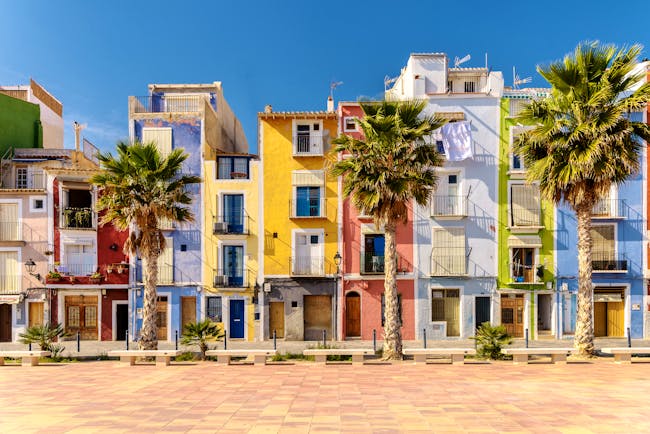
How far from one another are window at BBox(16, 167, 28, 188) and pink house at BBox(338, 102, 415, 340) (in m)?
19.1

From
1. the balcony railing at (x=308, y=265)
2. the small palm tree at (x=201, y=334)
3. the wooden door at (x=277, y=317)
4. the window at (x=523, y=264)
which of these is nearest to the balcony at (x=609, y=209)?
the window at (x=523, y=264)

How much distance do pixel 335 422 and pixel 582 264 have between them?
13017 mm

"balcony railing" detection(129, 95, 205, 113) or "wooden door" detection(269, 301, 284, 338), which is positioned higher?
"balcony railing" detection(129, 95, 205, 113)

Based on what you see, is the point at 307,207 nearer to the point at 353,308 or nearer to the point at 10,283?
the point at 353,308

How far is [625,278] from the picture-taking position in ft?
84.2

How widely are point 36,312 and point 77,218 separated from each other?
232 inches

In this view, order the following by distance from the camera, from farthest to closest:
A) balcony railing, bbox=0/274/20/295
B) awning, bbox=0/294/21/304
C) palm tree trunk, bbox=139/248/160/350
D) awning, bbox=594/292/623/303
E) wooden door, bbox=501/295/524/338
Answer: wooden door, bbox=501/295/524/338 → balcony railing, bbox=0/274/20/295 → awning, bbox=594/292/623/303 → awning, bbox=0/294/21/304 → palm tree trunk, bbox=139/248/160/350

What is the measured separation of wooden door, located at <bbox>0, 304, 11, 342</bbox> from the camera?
26453 millimetres

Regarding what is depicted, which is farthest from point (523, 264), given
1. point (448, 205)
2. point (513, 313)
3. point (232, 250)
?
point (232, 250)

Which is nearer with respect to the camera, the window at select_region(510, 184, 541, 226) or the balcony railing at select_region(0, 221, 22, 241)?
the window at select_region(510, 184, 541, 226)

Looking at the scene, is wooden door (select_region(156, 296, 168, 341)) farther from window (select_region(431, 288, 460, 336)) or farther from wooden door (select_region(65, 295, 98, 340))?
window (select_region(431, 288, 460, 336))

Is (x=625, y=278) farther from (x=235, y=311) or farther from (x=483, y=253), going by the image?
(x=235, y=311)

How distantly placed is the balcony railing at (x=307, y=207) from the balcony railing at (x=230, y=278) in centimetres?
436

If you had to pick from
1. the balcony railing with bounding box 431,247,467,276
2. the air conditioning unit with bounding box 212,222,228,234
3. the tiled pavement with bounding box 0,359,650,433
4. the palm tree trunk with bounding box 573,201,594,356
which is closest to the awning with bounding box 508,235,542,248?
the balcony railing with bounding box 431,247,467,276
